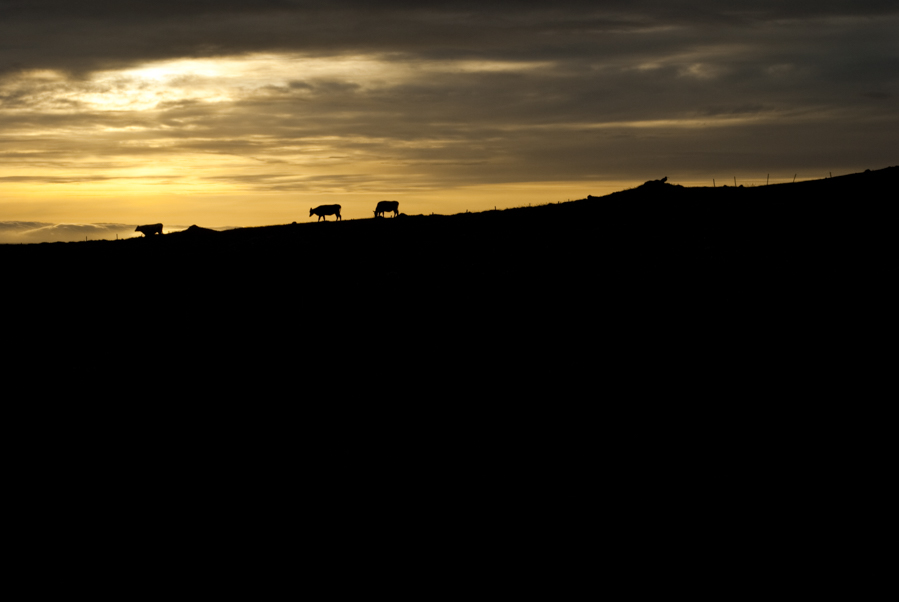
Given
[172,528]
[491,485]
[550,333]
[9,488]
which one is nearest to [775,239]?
[550,333]

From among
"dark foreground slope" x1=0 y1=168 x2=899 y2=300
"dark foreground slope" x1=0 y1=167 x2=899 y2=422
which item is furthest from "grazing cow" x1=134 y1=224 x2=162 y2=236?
"dark foreground slope" x1=0 y1=167 x2=899 y2=422

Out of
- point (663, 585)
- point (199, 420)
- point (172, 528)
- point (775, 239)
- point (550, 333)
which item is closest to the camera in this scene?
point (663, 585)

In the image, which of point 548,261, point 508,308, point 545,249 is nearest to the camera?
point 508,308

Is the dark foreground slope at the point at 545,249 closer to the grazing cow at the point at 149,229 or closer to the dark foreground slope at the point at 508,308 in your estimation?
the dark foreground slope at the point at 508,308

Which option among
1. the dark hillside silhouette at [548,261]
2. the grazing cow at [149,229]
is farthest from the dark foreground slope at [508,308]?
the grazing cow at [149,229]

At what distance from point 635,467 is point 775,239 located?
13.6 meters

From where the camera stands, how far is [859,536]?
9750 millimetres

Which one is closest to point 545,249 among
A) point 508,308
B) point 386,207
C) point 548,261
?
point 548,261

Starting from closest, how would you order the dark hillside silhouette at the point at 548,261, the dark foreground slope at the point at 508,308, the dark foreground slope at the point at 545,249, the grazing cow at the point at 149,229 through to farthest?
the dark foreground slope at the point at 508,308 < the dark hillside silhouette at the point at 548,261 < the dark foreground slope at the point at 545,249 < the grazing cow at the point at 149,229

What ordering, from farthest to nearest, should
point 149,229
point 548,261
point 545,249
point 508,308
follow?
1. point 149,229
2. point 545,249
3. point 548,261
4. point 508,308

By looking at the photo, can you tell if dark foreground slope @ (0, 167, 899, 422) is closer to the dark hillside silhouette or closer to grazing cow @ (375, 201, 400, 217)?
the dark hillside silhouette

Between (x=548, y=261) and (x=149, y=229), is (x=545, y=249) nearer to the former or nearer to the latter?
(x=548, y=261)

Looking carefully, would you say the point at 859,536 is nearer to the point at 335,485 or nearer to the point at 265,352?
the point at 335,485

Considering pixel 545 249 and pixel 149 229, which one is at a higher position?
pixel 149 229
